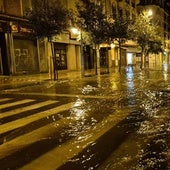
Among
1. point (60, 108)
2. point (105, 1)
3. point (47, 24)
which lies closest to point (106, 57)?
point (105, 1)

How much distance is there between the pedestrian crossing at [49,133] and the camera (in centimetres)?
504

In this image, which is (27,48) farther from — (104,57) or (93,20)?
(104,57)

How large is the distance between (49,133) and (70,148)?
125cm

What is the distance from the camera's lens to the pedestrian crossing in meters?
5.04

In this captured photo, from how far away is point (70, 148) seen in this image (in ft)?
18.4

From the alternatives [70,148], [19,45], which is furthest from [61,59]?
[70,148]

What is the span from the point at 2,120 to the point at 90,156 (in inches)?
150

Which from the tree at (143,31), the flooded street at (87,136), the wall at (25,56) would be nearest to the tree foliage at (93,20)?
the wall at (25,56)

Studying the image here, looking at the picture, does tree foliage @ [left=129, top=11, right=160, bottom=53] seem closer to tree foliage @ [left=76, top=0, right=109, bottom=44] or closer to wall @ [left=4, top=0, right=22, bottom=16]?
tree foliage @ [left=76, top=0, right=109, bottom=44]

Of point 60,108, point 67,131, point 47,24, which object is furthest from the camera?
point 47,24

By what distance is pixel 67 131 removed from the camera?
691cm

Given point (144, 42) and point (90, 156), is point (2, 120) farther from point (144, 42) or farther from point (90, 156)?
point (144, 42)

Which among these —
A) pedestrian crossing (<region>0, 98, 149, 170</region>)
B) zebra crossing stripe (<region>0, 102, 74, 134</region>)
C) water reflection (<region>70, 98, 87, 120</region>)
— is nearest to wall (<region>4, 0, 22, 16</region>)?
water reflection (<region>70, 98, 87, 120</region>)

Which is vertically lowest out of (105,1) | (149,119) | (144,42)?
(149,119)
